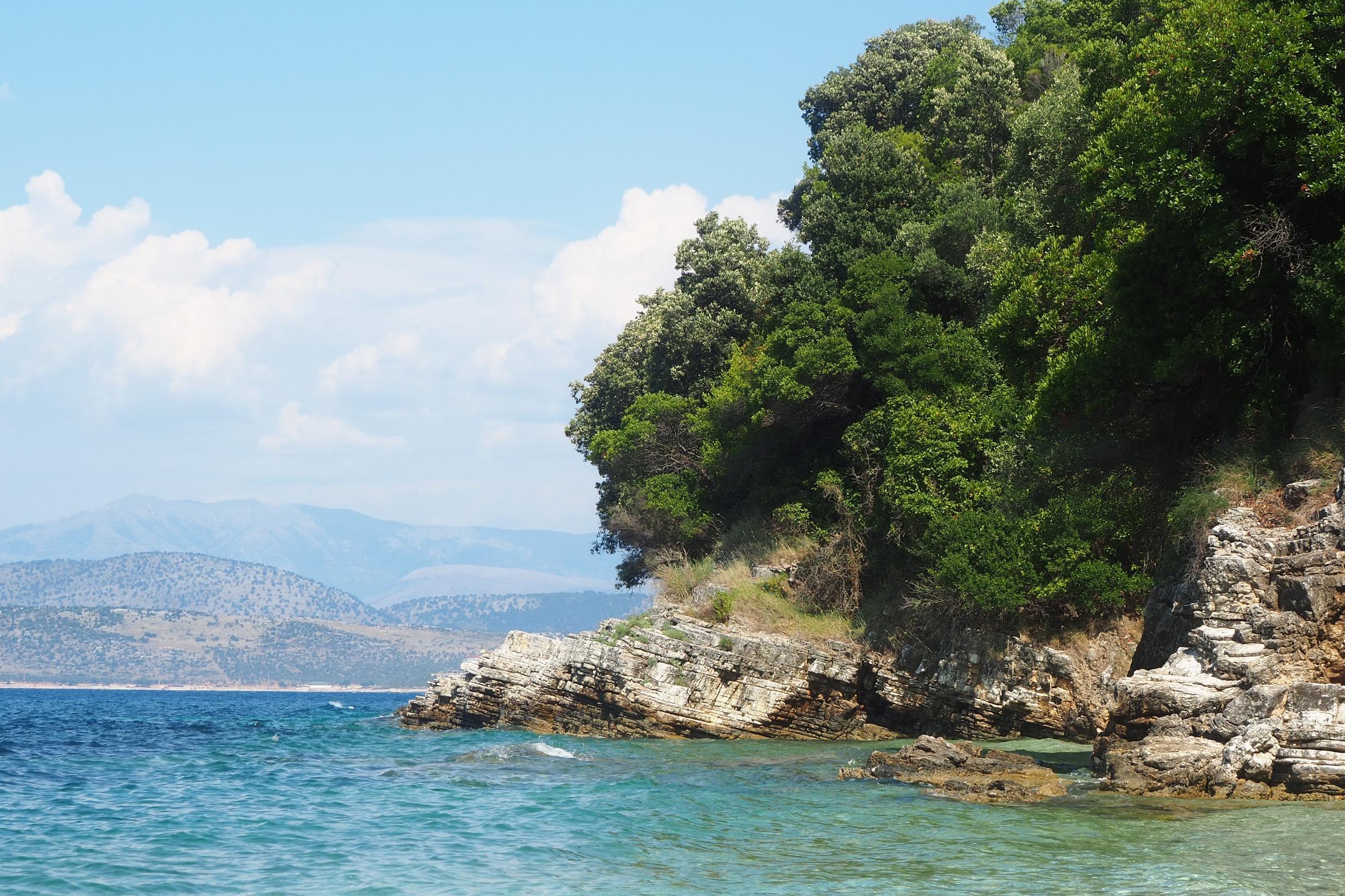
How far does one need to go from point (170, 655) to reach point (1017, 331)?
179m

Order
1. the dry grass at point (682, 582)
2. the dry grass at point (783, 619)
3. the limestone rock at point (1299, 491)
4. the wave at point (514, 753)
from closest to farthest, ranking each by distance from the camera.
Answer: the limestone rock at point (1299, 491), the wave at point (514, 753), the dry grass at point (783, 619), the dry grass at point (682, 582)

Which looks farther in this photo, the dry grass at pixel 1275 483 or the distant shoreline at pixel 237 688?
the distant shoreline at pixel 237 688

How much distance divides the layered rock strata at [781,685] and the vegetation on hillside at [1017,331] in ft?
4.28

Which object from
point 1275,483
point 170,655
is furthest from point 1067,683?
point 170,655

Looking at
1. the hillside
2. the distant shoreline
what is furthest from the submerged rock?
the hillside

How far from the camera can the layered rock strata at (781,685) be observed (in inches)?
949

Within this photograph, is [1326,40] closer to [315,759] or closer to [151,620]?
[315,759]

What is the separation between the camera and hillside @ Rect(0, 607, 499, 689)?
558 ft

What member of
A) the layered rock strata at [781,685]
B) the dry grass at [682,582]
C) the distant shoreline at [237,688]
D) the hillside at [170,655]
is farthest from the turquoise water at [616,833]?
the hillside at [170,655]

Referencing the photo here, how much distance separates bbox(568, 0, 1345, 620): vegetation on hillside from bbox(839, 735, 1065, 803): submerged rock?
484 centimetres

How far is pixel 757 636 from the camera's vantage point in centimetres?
2975

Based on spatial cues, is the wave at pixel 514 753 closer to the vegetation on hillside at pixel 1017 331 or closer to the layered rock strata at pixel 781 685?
the layered rock strata at pixel 781 685

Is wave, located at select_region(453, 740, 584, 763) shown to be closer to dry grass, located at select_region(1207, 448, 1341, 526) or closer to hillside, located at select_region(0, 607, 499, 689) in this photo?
dry grass, located at select_region(1207, 448, 1341, 526)

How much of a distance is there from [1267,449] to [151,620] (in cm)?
20173
